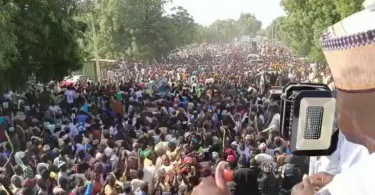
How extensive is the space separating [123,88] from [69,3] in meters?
3.52

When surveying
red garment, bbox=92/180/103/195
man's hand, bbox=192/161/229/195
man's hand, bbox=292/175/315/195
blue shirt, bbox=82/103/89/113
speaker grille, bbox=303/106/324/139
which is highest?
speaker grille, bbox=303/106/324/139

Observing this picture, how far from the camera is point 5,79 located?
10.7 meters

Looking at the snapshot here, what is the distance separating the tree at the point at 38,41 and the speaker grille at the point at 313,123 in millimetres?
8184

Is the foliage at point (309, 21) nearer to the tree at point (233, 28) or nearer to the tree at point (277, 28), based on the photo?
the tree at point (277, 28)

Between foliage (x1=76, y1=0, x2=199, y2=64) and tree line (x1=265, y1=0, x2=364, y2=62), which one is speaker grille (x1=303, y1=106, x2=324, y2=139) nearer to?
tree line (x1=265, y1=0, x2=364, y2=62)

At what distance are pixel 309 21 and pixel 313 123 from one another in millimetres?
21795

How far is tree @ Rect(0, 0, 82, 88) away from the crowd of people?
0.59 meters

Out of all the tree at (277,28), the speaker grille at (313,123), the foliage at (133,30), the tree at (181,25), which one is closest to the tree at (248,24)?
the tree at (277,28)

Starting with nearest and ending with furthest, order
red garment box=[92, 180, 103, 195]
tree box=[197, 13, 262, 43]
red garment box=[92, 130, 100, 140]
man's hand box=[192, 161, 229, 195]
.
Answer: man's hand box=[192, 161, 229, 195], red garment box=[92, 180, 103, 195], red garment box=[92, 130, 100, 140], tree box=[197, 13, 262, 43]

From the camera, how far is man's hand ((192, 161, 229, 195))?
1.25 m

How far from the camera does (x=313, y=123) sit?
1.65 meters

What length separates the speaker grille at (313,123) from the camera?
1.62 m

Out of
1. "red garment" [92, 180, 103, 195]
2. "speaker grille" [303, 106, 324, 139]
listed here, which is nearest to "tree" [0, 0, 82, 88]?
"red garment" [92, 180, 103, 195]

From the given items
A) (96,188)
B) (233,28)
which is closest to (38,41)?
(96,188)
